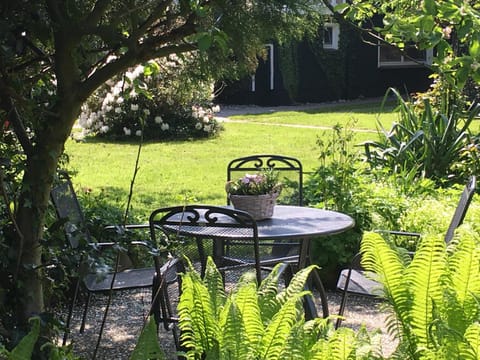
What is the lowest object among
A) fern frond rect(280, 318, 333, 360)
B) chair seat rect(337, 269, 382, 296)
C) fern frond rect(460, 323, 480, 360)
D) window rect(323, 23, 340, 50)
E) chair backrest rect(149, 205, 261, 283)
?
chair seat rect(337, 269, 382, 296)

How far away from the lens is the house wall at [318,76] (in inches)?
981

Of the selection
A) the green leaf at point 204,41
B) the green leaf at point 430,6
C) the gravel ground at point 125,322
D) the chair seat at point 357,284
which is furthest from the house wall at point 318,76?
the green leaf at point 430,6

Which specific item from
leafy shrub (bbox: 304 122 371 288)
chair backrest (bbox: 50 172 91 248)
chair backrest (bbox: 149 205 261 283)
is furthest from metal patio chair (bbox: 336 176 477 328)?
chair backrest (bbox: 50 172 91 248)

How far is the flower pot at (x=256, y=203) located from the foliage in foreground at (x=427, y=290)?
2.93 metres

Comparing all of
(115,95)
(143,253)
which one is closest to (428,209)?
(143,253)

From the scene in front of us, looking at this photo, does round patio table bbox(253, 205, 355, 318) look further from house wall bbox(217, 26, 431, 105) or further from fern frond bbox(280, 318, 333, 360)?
house wall bbox(217, 26, 431, 105)

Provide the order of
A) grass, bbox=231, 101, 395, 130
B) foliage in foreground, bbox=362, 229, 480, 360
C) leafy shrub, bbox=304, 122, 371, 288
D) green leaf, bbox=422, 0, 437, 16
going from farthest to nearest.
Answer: grass, bbox=231, 101, 395, 130 → leafy shrub, bbox=304, 122, 371, 288 → green leaf, bbox=422, 0, 437, 16 → foliage in foreground, bbox=362, 229, 480, 360

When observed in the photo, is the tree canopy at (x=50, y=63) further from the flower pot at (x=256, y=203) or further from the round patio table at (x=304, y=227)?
the flower pot at (x=256, y=203)

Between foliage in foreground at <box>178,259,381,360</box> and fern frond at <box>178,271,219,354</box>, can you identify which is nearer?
foliage in foreground at <box>178,259,381,360</box>

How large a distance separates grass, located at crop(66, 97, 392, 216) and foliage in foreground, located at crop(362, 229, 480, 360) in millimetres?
5657

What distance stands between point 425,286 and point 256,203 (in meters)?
3.12

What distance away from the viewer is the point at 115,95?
47.7 ft

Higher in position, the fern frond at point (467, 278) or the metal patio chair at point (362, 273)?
the fern frond at point (467, 278)

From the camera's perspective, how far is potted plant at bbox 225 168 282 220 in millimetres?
4527
